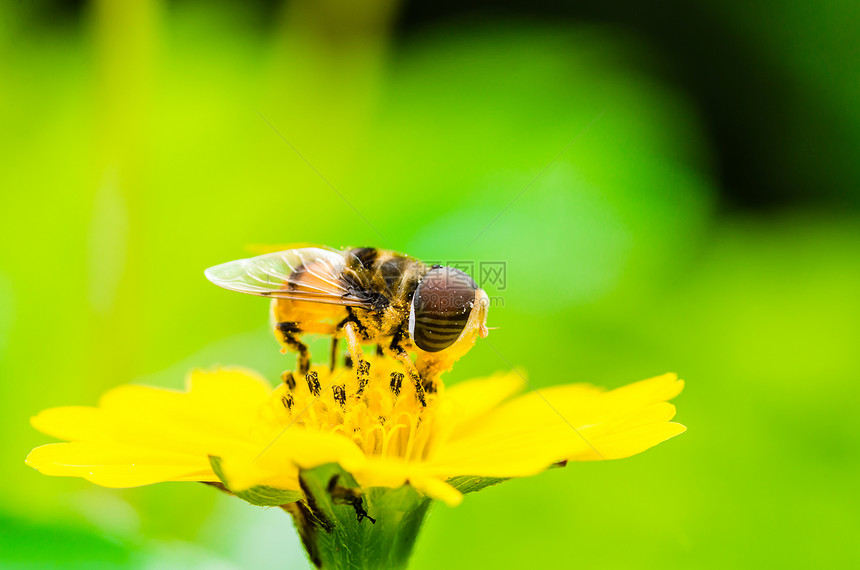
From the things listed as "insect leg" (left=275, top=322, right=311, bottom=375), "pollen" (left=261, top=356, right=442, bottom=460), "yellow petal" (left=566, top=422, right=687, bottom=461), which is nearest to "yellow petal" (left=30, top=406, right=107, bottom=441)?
"pollen" (left=261, top=356, right=442, bottom=460)

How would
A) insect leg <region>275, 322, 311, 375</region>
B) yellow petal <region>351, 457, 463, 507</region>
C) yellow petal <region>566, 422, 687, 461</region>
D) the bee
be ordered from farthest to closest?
insect leg <region>275, 322, 311, 375</region> → the bee → yellow petal <region>566, 422, 687, 461</region> → yellow petal <region>351, 457, 463, 507</region>

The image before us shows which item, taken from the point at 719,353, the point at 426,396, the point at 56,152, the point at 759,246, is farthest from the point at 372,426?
the point at 56,152

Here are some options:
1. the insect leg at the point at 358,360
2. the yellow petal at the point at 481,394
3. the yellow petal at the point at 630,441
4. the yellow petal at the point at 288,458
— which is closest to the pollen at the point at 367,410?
the insect leg at the point at 358,360

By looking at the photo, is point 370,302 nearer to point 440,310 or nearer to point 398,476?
point 440,310

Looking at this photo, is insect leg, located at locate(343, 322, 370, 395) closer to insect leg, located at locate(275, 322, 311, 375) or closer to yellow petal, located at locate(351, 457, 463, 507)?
insect leg, located at locate(275, 322, 311, 375)

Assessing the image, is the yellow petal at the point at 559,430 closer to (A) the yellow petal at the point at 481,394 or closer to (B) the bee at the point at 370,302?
(A) the yellow petal at the point at 481,394

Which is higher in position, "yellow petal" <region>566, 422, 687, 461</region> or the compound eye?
the compound eye
